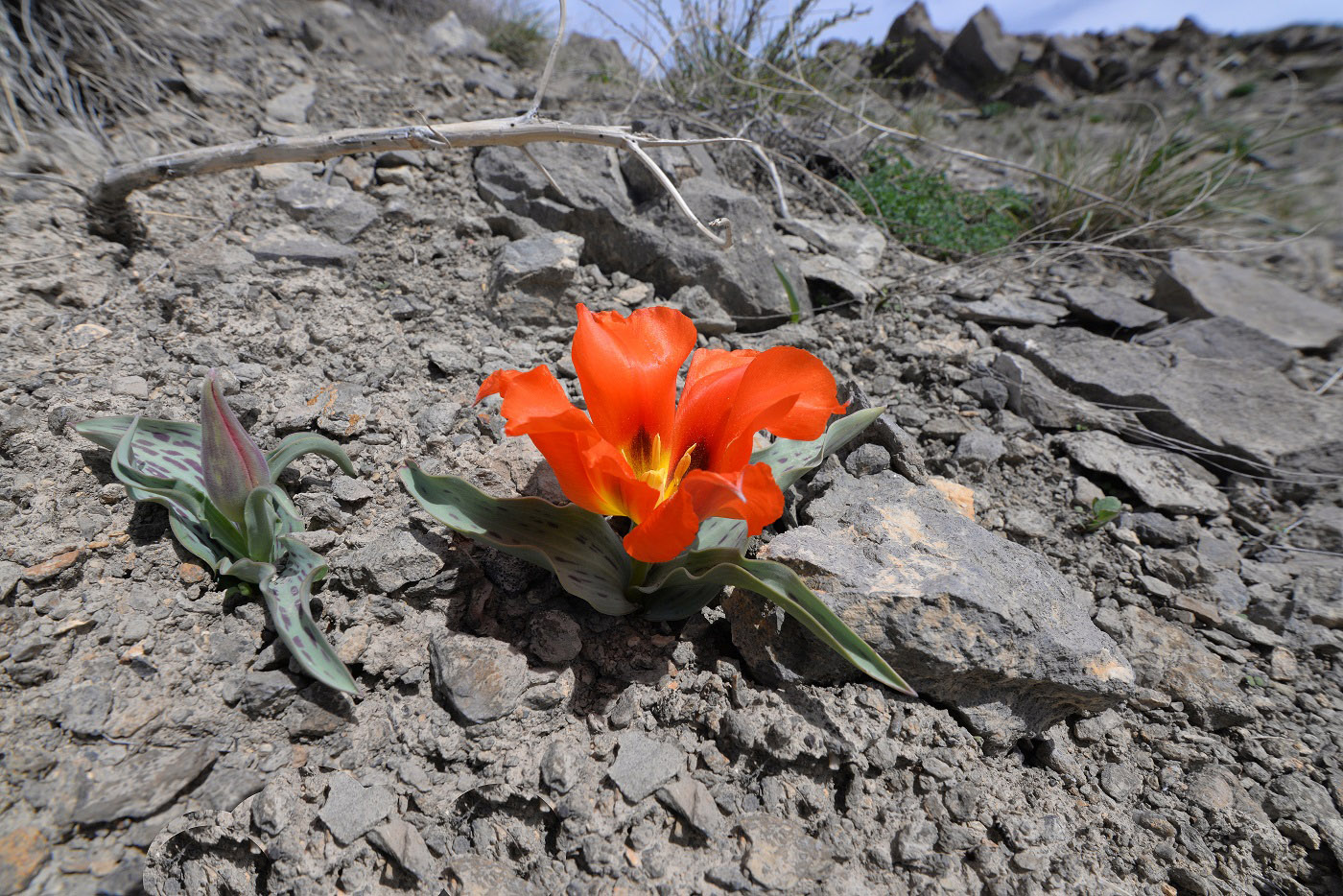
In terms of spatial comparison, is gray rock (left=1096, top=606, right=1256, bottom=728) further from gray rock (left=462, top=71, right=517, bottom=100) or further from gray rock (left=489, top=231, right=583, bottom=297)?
gray rock (left=462, top=71, right=517, bottom=100)

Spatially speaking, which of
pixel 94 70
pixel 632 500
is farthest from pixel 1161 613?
pixel 94 70

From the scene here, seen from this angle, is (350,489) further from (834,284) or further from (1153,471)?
(1153,471)

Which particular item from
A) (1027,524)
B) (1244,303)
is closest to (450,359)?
(1027,524)

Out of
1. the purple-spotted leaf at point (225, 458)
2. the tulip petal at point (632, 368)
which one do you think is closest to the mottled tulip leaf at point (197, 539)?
the purple-spotted leaf at point (225, 458)

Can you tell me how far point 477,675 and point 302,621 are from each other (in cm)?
36

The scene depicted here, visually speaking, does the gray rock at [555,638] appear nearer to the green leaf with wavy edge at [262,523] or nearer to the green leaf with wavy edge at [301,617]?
the green leaf with wavy edge at [301,617]

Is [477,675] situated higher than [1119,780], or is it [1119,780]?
[1119,780]

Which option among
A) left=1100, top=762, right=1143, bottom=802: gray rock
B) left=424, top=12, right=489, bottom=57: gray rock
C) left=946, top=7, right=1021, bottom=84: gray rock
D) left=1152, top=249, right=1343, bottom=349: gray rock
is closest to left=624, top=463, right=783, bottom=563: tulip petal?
left=1100, top=762, right=1143, bottom=802: gray rock

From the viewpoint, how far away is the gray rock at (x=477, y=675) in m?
1.50

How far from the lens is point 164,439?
5.52 ft

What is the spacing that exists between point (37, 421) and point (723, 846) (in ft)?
6.25

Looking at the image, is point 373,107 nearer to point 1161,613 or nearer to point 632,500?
point 632,500

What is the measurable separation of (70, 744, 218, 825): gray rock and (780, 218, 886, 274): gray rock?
3064mm

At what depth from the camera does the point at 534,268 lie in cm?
256
